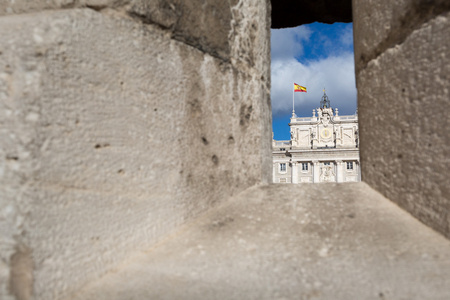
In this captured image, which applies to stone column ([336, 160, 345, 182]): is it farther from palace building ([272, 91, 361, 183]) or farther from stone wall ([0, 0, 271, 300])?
stone wall ([0, 0, 271, 300])

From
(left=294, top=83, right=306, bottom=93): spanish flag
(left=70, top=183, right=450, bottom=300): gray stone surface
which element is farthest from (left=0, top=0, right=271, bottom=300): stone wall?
(left=294, top=83, right=306, bottom=93): spanish flag

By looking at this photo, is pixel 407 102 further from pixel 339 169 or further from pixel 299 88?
pixel 339 169

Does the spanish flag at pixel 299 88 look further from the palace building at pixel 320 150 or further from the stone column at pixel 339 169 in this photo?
the stone column at pixel 339 169

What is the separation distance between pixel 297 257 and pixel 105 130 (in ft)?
2.38

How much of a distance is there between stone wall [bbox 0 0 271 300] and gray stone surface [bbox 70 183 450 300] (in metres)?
0.11

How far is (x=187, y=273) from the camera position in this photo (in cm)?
114

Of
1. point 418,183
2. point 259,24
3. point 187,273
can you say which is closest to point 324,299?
point 187,273

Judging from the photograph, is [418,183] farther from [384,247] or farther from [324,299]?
[324,299]

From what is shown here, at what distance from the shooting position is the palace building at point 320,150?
132ft

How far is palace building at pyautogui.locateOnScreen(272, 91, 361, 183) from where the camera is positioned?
40125 mm

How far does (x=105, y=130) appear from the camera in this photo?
1165 millimetres

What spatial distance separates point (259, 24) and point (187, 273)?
133 centimetres

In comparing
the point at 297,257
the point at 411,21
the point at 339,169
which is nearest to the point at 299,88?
the point at 339,169

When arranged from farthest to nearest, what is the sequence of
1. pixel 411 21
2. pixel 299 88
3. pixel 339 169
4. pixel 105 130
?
pixel 339 169, pixel 299 88, pixel 411 21, pixel 105 130
